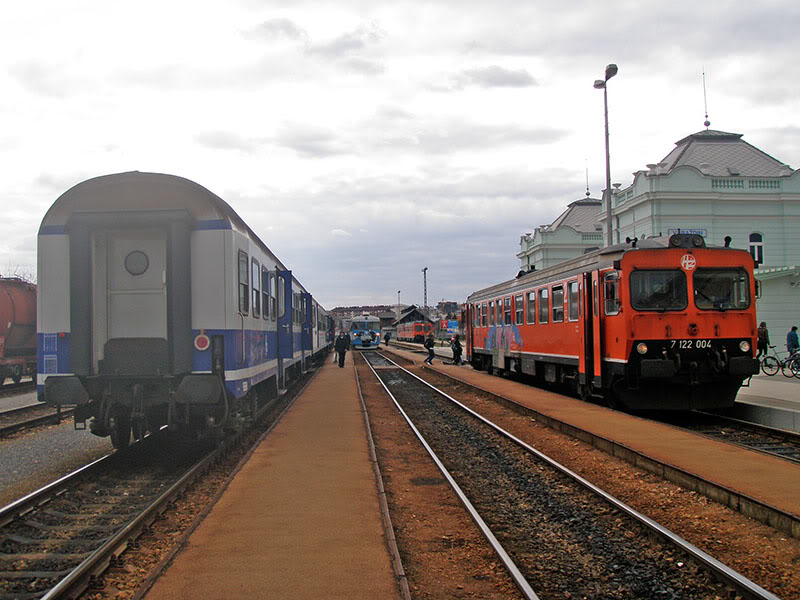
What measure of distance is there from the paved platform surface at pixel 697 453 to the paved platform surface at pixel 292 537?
12.4 ft

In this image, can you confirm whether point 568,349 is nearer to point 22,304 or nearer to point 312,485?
point 312,485

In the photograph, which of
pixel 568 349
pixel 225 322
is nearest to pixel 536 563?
pixel 225 322

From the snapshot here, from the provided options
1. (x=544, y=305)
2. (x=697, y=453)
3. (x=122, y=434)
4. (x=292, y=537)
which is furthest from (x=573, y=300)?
(x=292, y=537)

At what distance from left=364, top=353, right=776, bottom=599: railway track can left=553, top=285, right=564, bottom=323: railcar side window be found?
20.0 feet

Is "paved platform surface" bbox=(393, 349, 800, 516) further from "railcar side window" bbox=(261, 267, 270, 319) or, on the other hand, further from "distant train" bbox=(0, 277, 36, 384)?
"distant train" bbox=(0, 277, 36, 384)

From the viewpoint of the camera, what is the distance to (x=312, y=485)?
8.47m

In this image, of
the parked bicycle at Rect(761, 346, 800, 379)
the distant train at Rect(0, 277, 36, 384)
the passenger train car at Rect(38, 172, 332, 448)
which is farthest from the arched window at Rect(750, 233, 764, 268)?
the passenger train car at Rect(38, 172, 332, 448)

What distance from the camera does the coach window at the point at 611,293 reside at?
45.2 ft

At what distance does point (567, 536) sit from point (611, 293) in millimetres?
7940

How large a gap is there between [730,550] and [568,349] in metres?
10.7

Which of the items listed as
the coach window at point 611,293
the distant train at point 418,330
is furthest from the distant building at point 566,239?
the coach window at point 611,293

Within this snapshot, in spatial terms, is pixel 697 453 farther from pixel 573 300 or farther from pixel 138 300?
pixel 138 300

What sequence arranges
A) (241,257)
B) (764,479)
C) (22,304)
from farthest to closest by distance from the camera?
(22,304) → (241,257) → (764,479)

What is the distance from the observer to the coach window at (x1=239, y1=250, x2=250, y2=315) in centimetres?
1021
